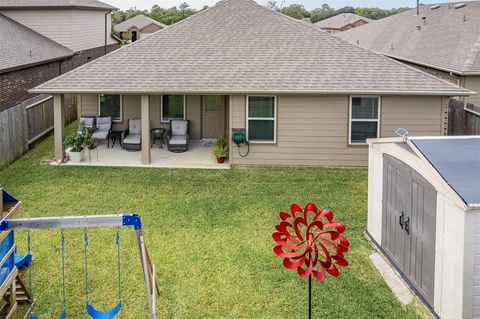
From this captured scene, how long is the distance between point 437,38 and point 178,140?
14.9m

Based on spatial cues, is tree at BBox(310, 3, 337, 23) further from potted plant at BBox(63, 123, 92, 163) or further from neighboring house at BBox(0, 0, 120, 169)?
potted plant at BBox(63, 123, 92, 163)

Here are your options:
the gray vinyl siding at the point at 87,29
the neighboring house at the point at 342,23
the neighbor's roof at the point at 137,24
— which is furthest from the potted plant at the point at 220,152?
the neighboring house at the point at 342,23

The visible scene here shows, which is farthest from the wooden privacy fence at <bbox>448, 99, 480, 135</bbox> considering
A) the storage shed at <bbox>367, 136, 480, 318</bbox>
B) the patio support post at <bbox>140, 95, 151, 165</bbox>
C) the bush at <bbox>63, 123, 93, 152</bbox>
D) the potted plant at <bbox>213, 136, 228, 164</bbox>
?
the bush at <bbox>63, 123, 93, 152</bbox>

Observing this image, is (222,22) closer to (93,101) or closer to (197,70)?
(197,70)

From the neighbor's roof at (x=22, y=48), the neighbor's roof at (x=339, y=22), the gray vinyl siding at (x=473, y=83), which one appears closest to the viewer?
the gray vinyl siding at (x=473, y=83)

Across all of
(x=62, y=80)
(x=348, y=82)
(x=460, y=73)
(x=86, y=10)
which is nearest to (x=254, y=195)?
(x=348, y=82)

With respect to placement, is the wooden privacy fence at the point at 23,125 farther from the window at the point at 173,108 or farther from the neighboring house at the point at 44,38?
the window at the point at 173,108

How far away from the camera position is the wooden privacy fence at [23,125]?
1555cm

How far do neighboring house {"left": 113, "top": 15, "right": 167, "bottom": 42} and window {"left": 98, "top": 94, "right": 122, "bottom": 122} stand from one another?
151 feet

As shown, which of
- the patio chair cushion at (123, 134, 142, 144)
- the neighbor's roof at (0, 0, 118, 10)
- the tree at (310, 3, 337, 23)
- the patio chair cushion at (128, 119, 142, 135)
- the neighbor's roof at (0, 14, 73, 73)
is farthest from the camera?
the tree at (310, 3, 337, 23)

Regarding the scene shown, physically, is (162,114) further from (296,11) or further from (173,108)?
(296,11)

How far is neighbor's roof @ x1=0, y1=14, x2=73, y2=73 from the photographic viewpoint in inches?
759

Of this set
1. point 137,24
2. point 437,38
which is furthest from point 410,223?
point 137,24

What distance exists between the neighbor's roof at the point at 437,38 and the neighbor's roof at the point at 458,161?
40.4ft
